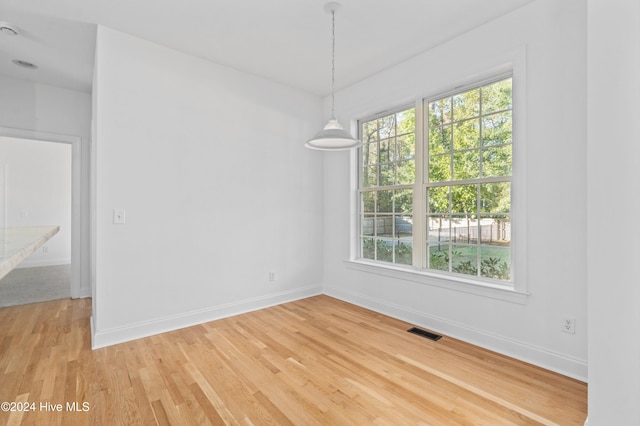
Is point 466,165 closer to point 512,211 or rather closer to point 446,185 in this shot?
point 446,185

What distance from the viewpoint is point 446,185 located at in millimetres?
3176

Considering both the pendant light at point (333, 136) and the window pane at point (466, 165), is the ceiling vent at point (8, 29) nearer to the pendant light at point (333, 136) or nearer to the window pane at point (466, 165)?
the pendant light at point (333, 136)

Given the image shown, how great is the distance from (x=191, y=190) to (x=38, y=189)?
6035mm

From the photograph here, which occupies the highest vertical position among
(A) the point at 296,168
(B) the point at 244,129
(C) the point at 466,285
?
(B) the point at 244,129

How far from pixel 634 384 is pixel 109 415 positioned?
2.87m

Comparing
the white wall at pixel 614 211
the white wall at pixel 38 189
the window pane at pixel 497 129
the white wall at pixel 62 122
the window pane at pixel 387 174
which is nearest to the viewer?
the white wall at pixel 614 211

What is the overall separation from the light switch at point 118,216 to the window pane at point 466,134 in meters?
3.34

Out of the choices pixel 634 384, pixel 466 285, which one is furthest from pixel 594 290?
pixel 466 285

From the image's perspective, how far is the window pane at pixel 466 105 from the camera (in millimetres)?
2967

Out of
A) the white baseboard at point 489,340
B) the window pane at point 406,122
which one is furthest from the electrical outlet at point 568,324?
the window pane at point 406,122

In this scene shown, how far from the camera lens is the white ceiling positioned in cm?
256

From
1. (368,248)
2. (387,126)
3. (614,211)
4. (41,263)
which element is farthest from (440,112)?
(41,263)

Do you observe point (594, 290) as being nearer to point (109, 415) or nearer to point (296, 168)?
point (109, 415)

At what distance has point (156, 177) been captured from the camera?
315 centimetres
